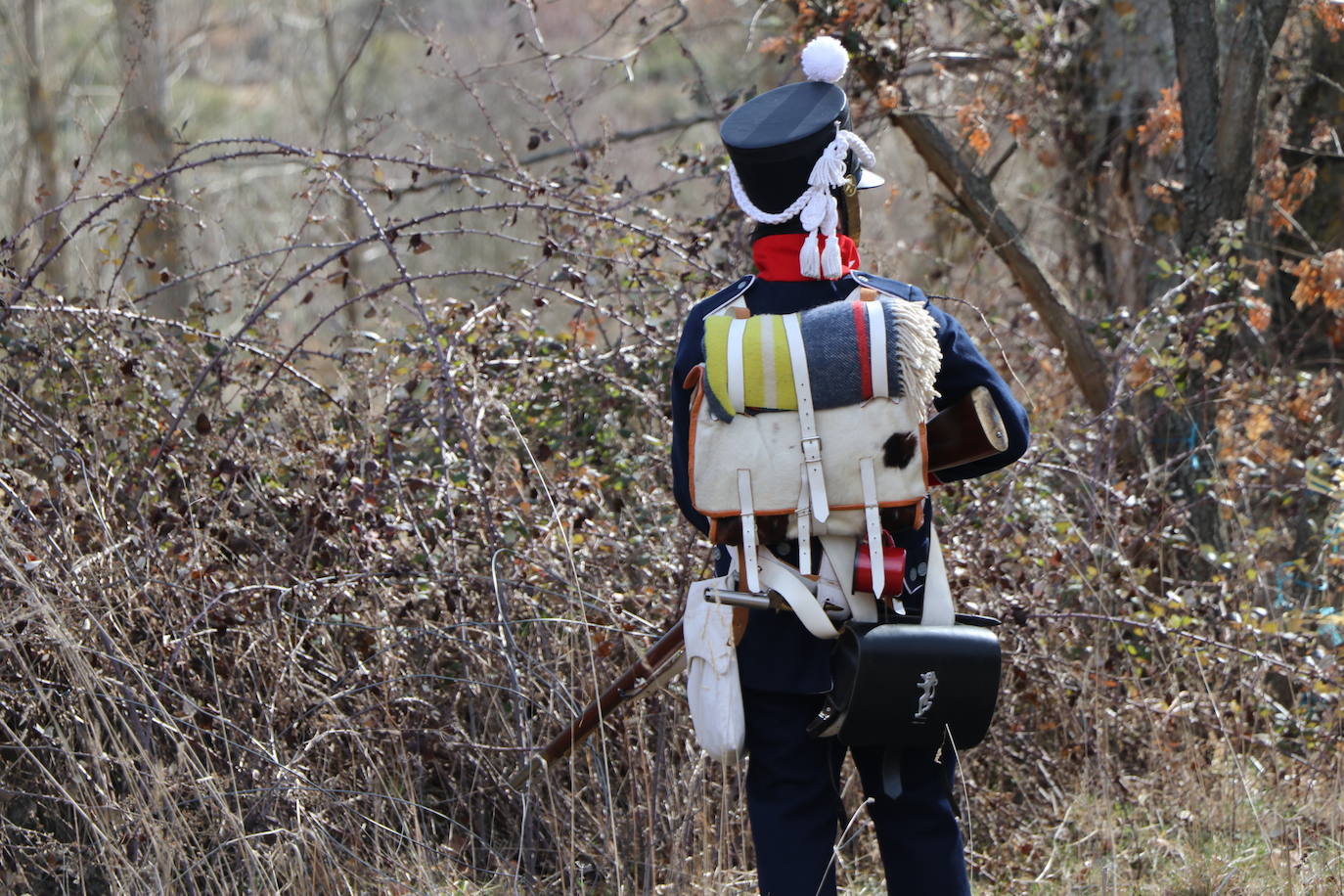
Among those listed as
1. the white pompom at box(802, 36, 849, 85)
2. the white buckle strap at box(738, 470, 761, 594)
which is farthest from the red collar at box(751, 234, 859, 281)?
the white buckle strap at box(738, 470, 761, 594)

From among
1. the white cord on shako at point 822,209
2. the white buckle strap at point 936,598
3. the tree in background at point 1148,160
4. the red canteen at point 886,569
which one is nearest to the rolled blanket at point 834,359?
the white cord on shako at point 822,209

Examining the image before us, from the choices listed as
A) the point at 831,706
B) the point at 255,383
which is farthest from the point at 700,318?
the point at 255,383

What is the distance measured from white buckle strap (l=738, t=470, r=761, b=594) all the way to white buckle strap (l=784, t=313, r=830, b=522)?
117 millimetres

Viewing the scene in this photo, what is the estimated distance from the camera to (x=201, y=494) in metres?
3.91

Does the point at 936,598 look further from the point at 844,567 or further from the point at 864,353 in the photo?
the point at 864,353

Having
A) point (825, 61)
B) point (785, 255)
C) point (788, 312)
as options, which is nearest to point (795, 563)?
point (788, 312)

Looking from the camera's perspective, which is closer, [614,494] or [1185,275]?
[614,494]

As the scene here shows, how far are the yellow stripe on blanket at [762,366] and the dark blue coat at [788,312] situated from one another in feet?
0.53

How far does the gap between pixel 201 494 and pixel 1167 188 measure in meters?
3.87

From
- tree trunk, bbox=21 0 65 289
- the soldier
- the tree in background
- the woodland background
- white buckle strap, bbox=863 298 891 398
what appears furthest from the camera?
tree trunk, bbox=21 0 65 289

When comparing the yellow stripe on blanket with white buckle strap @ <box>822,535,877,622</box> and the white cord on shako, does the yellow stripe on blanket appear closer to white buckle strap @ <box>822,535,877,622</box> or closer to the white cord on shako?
the white cord on shako

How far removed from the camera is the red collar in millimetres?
2686

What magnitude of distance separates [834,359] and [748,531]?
0.37m

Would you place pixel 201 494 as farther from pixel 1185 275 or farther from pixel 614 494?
pixel 1185 275
